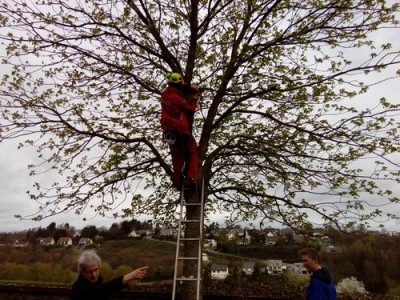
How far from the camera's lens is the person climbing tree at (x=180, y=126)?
6742 mm

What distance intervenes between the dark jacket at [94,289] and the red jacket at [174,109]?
3.62 metres

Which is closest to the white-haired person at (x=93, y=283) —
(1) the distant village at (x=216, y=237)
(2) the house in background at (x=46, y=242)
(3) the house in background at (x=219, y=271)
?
(1) the distant village at (x=216, y=237)

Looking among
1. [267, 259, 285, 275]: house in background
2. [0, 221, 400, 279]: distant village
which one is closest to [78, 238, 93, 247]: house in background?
[0, 221, 400, 279]: distant village

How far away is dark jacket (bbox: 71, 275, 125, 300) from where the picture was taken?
3.40 m

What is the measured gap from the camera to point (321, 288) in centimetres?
434

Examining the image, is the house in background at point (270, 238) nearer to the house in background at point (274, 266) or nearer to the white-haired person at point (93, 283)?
the house in background at point (274, 266)

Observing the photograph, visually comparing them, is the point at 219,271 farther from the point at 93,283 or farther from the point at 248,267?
the point at 93,283

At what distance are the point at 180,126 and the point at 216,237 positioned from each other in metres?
3.81

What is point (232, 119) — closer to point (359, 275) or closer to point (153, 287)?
point (153, 287)

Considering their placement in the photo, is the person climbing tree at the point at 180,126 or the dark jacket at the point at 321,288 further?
the person climbing tree at the point at 180,126

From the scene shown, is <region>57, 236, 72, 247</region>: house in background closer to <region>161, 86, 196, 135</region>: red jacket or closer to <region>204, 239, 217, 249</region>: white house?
<region>204, 239, 217, 249</region>: white house

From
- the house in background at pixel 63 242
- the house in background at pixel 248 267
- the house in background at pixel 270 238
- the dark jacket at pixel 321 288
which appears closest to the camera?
the dark jacket at pixel 321 288

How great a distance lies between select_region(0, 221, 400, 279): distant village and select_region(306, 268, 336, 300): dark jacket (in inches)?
154

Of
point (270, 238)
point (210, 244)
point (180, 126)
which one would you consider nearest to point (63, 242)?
point (210, 244)
